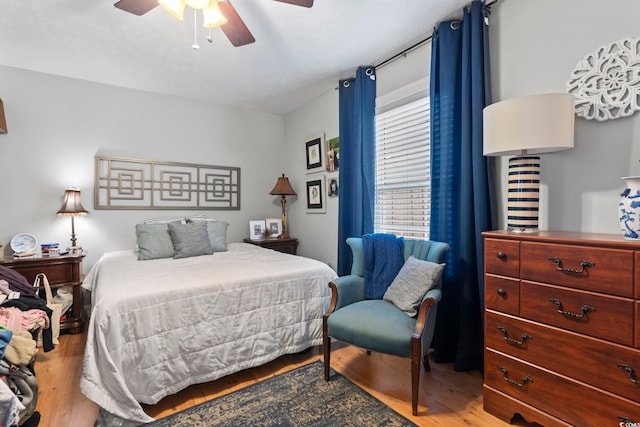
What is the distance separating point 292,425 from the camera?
5.40 ft

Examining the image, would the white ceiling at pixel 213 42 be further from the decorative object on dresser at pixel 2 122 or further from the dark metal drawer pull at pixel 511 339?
the dark metal drawer pull at pixel 511 339

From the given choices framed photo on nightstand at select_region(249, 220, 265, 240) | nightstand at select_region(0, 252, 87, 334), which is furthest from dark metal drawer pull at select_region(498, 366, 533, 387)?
nightstand at select_region(0, 252, 87, 334)

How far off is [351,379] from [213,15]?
2430 millimetres

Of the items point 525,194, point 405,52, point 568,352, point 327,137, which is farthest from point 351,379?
point 405,52

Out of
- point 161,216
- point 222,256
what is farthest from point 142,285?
point 161,216

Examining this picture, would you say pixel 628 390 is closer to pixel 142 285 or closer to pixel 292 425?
pixel 292 425

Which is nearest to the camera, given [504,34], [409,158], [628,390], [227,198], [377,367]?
[628,390]

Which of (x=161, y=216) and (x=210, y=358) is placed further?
(x=161, y=216)

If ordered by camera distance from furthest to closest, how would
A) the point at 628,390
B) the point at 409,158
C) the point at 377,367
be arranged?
the point at 409,158
the point at 377,367
the point at 628,390

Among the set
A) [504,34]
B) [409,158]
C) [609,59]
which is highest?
[504,34]

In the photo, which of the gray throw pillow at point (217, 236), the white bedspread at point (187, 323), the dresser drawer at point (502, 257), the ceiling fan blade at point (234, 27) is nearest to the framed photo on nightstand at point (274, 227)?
the gray throw pillow at point (217, 236)

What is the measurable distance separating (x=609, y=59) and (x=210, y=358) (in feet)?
9.26

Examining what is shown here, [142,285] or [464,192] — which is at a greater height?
[464,192]

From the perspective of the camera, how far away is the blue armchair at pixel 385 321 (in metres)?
1.73
